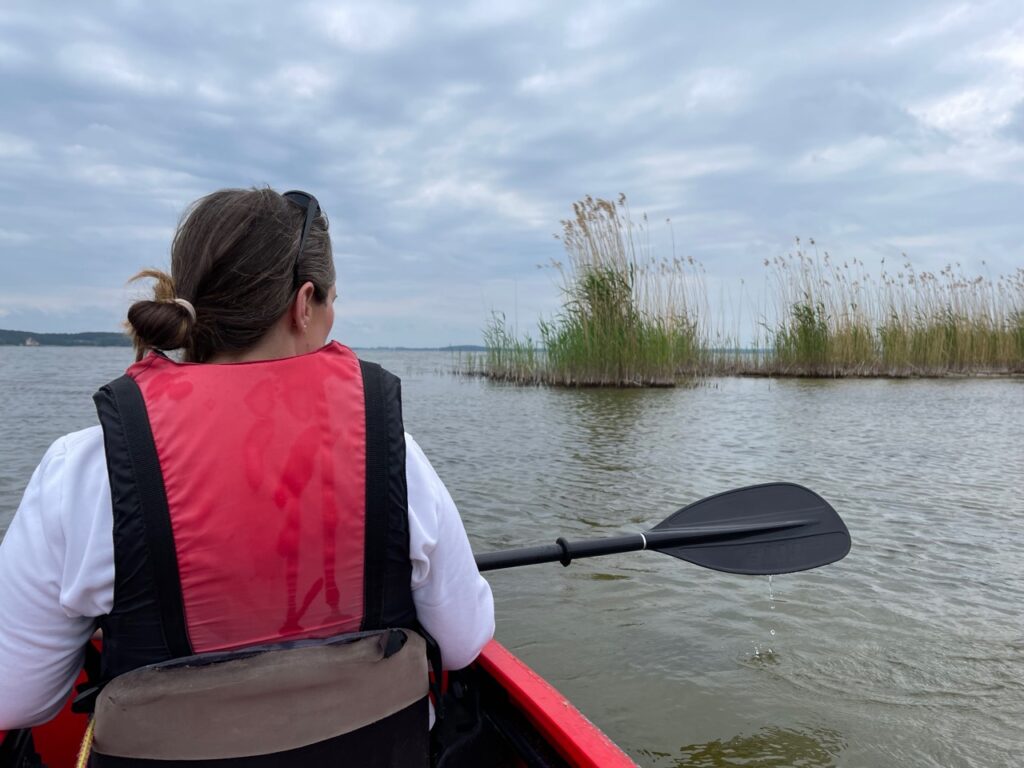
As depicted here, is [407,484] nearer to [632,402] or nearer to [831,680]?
[831,680]

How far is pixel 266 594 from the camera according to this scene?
113cm

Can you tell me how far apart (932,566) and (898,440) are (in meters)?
4.26

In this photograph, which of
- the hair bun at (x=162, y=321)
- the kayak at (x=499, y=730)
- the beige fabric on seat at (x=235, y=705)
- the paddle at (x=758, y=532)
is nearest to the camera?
the beige fabric on seat at (x=235, y=705)

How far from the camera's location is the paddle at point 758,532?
280 centimetres

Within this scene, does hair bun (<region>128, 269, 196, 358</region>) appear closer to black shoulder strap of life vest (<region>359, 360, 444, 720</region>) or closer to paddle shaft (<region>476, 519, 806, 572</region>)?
black shoulder strap of life vest (<region>359, 360, 444, 720</region>)

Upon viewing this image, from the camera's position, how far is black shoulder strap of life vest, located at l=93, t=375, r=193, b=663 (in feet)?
3.47

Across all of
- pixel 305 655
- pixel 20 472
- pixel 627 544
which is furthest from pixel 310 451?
pixel 20 472

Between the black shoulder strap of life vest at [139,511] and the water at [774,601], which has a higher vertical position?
the black shoulder strap of life vest at [139,511]

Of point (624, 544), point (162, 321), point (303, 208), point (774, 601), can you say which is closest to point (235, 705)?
point (162, 321)

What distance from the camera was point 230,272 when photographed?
48.2 inches

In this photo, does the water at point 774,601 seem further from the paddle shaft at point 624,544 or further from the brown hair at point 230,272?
the brown hair at point 230,272

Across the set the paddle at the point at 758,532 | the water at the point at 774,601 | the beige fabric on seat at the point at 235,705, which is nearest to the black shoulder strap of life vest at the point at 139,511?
the beige fabric on seat at the point at 235,705

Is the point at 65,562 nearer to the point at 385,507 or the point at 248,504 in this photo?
the point at 248,504

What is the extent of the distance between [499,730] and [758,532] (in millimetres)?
1490
